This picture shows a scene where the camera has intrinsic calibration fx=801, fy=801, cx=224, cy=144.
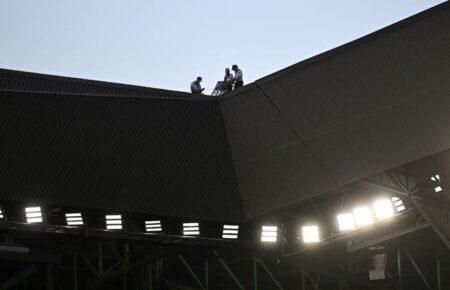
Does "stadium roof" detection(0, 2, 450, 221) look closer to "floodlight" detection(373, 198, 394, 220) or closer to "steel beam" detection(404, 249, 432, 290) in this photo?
"floodlight" detection(373, 198, 394, 220)

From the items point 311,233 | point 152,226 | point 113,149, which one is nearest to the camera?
point 113,149

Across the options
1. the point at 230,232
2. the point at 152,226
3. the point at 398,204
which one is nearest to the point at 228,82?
the point at 230,232

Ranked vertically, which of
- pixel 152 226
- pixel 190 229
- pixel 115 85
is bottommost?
pixel 190 229

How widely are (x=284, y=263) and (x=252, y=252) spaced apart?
2.11 metres

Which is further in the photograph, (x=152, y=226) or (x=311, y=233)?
(x=311, y=233)

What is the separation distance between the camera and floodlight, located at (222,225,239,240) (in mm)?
33375

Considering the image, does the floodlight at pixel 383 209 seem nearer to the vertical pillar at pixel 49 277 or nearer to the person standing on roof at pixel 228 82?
the person standing on roof at pixel 228 82

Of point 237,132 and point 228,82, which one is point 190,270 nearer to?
point 237,132

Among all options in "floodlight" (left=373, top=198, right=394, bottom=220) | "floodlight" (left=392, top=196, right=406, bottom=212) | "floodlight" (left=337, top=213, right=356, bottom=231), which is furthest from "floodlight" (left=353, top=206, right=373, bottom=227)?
"floodlight" (left=392, top=196, right=406, bottom=212)

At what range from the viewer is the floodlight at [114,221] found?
31609 mm

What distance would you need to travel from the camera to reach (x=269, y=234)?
34656 mm

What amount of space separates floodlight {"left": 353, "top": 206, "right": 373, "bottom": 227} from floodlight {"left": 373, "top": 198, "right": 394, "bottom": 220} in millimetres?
396

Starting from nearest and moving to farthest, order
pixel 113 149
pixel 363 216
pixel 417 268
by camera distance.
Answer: pixel 113 149
pixel 363 216
pixel 417 268

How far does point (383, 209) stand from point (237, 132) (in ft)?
22.9
